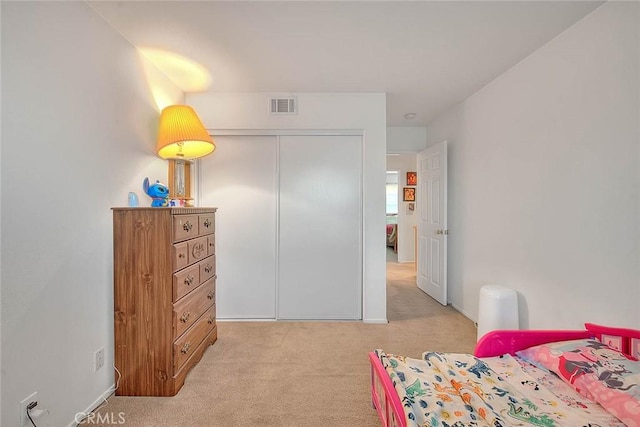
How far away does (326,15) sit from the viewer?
1.94 m

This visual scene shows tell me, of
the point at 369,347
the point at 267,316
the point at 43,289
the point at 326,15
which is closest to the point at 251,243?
the point at 267,316

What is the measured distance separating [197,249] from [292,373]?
1181 mm

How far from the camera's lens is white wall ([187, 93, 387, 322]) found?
10.8 feet

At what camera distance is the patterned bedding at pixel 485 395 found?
1.21m

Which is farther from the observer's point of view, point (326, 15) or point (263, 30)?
point (263, 30)

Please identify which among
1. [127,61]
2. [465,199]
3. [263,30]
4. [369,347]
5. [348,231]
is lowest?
[369,347]

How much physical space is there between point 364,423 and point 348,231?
6.30 feet

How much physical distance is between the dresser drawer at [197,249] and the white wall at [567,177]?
8.67 feet

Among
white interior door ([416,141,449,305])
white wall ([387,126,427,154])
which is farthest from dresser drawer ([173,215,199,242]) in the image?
white wall ([387,126,427,154])

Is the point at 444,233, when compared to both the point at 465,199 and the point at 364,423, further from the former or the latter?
the point at 364,423

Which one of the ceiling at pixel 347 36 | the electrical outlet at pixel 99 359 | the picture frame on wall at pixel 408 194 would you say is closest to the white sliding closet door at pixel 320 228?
the ceiling at pixel 347 36

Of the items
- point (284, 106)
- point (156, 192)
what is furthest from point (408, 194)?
point (156, 192)

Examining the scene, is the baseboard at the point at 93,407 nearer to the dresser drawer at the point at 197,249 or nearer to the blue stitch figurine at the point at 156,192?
the dresser drawer at the point at 197,249

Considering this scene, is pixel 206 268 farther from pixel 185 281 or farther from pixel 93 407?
pixel 93 407
